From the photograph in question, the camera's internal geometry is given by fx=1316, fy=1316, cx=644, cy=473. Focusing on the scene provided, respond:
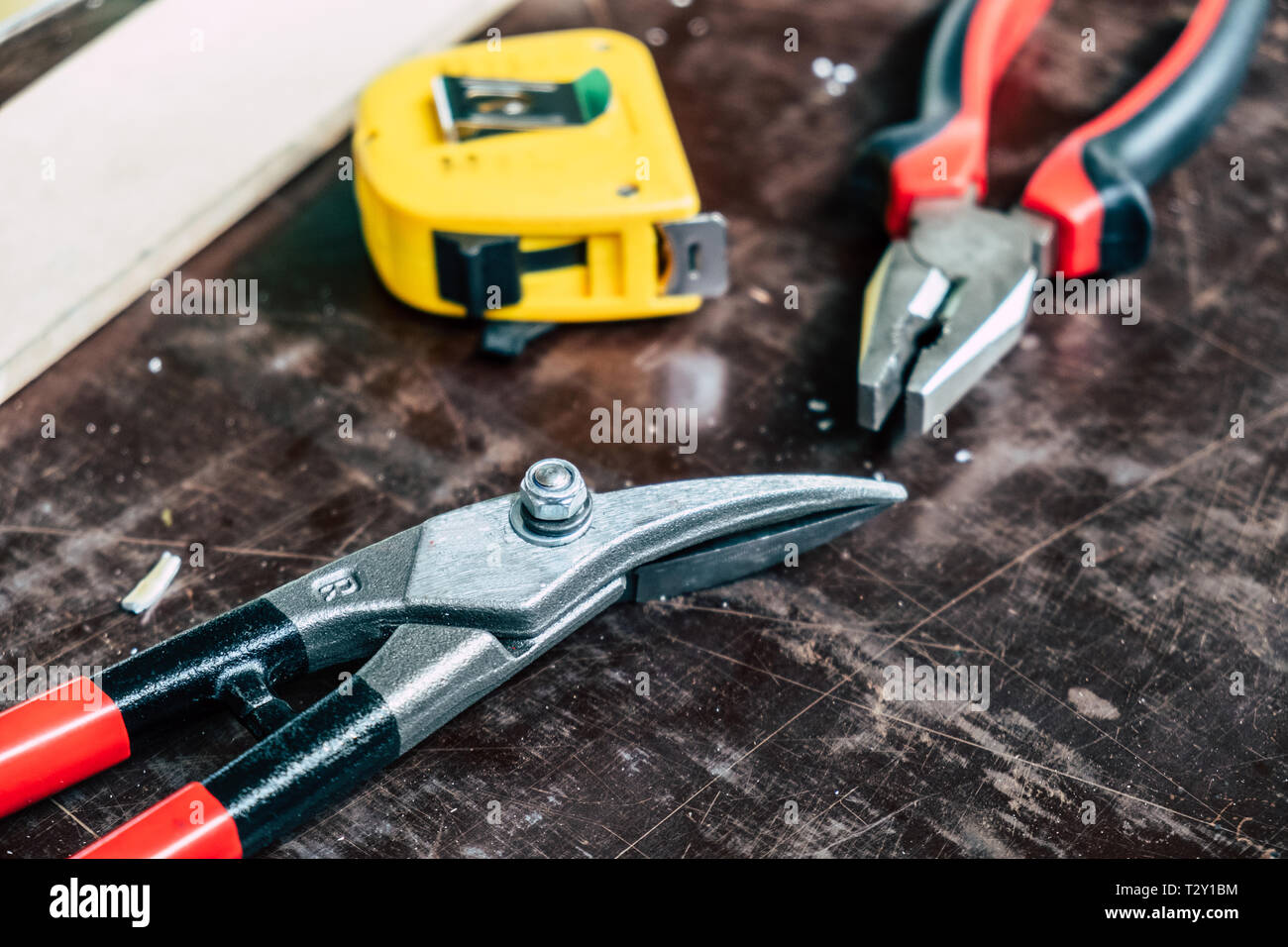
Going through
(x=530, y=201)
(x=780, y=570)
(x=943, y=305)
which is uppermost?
(x=530, y=201)

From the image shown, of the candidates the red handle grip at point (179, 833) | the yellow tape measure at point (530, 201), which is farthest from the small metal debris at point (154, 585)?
the yellow tape measure at point (530, 201)

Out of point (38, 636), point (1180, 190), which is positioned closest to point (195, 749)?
point (38, 636)

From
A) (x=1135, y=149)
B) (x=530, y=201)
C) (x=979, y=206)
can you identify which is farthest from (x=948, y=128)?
(x=530, y=201)

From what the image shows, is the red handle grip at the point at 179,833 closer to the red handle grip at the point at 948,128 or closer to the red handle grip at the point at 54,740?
the red handle grip at the point at 54,740

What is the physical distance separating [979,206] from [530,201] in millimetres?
507

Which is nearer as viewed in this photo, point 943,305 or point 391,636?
point 391,636

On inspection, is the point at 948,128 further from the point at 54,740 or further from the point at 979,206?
the point at 54,740

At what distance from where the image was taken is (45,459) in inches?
48.8

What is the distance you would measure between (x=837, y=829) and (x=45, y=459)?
80 centimetres

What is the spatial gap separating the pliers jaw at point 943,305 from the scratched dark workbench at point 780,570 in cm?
7

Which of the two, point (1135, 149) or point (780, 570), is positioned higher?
point (1135, 149)

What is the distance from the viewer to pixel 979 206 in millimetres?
1446

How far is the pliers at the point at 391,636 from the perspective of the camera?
909mm
